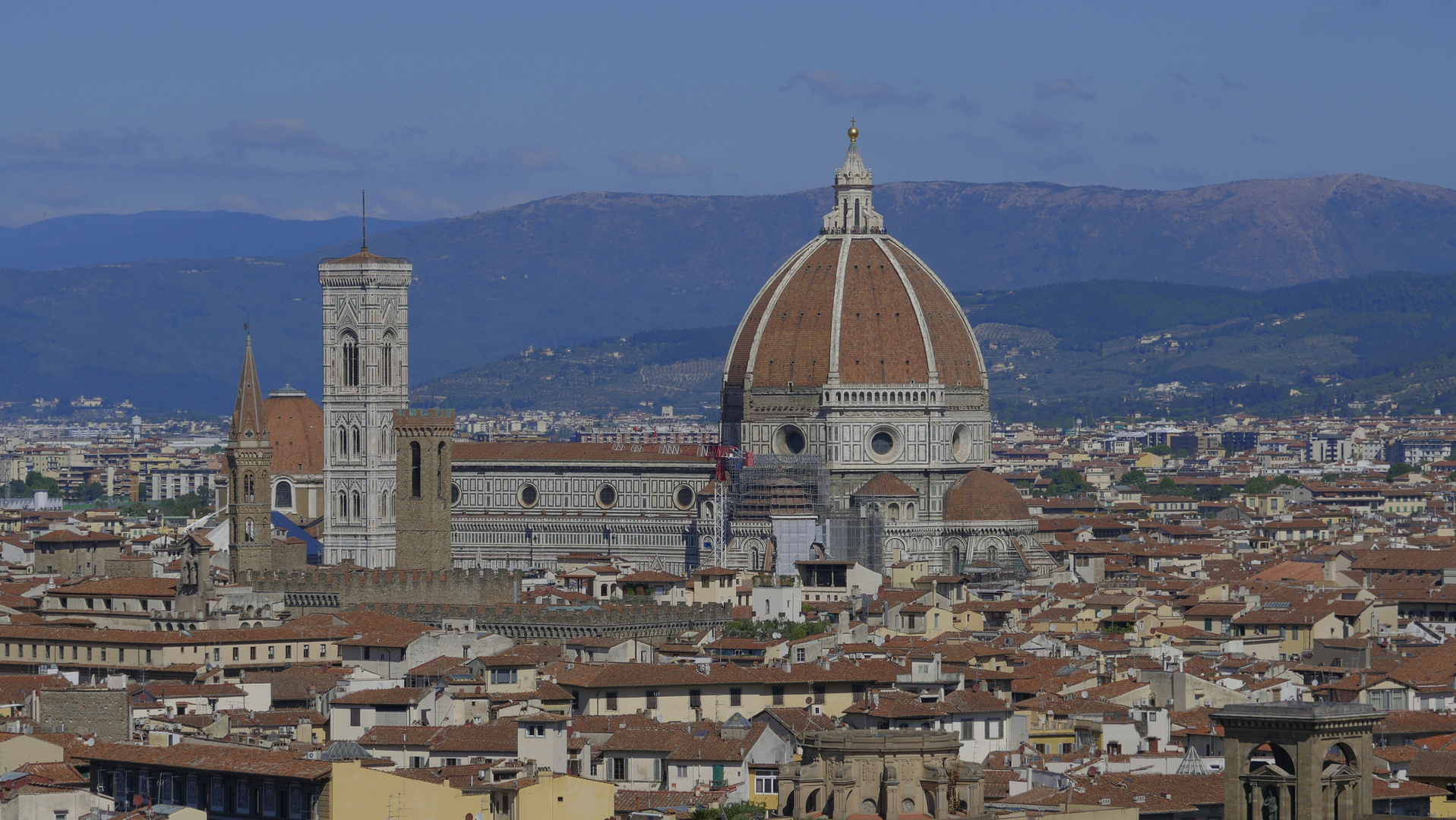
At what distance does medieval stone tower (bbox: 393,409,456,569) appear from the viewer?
338ft

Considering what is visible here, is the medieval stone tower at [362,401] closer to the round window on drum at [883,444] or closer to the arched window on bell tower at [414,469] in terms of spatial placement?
the arched window on bell tower at [414,469]

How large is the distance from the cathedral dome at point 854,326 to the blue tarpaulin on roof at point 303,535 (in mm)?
16914

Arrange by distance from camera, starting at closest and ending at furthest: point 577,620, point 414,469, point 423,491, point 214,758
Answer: point 214,758 → point 577,620 → point 423,491 → point 414,469

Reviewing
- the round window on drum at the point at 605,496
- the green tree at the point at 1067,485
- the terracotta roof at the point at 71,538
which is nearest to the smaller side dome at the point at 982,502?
the round window on drum at the point at 605,496

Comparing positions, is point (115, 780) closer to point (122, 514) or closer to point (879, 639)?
point (879, 639)

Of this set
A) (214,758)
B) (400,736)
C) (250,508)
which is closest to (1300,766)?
A: (214,758)

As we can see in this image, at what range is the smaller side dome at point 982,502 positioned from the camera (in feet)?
381

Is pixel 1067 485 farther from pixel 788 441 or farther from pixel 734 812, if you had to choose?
pixel 734 812

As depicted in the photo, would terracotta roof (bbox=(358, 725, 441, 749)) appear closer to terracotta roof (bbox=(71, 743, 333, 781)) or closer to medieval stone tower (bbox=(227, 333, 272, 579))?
terracotta roof (bbox=(71, 743, 333, 781))

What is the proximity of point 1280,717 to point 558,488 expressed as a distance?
95382 millimetres

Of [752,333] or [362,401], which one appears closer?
[362,401]

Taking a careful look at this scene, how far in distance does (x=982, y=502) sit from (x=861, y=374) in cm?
776

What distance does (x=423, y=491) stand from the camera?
10356 cm

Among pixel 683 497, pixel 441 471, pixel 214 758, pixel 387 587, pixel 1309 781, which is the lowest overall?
pixel 214 758
